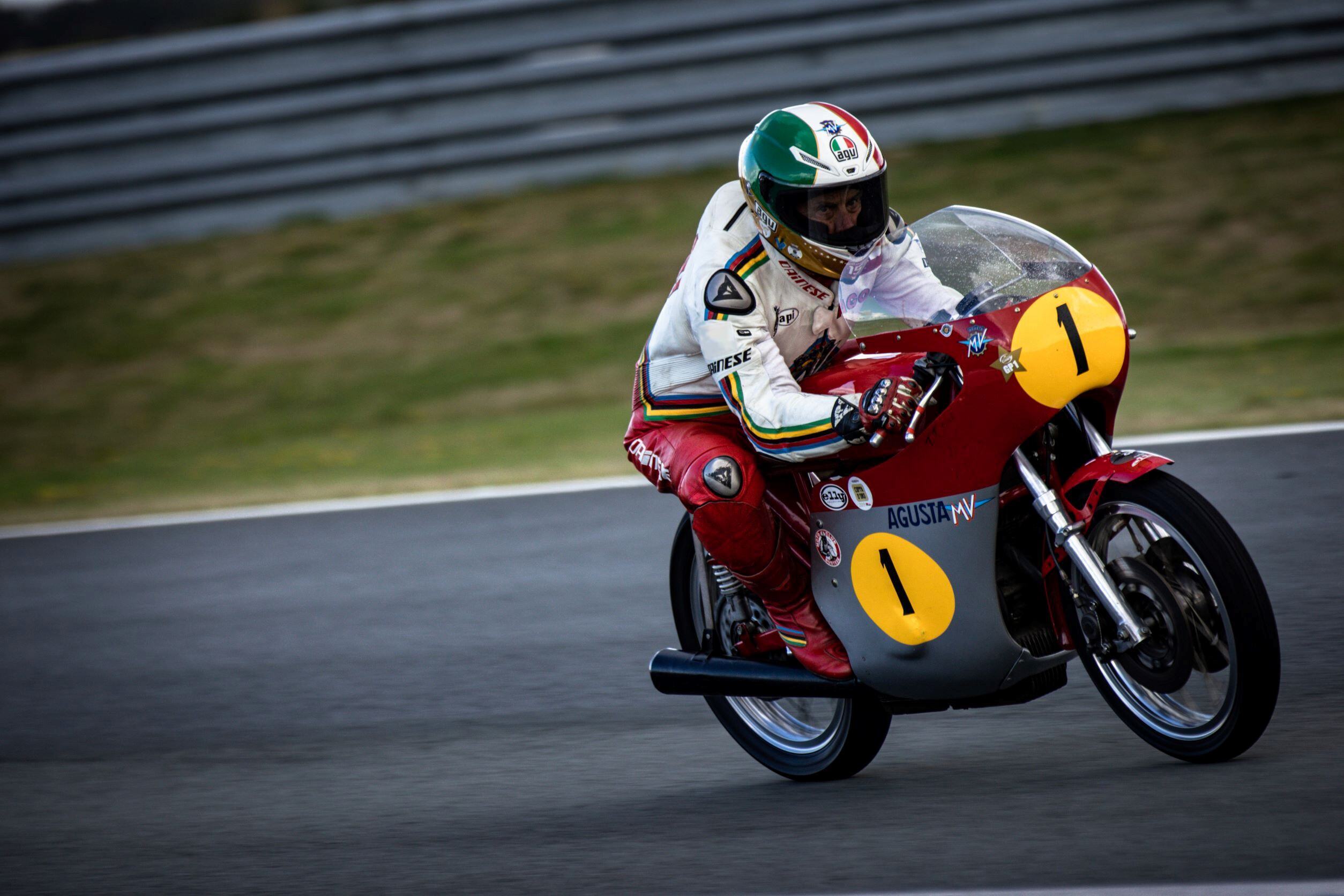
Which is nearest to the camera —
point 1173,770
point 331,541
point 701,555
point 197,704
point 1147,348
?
point 1173,770

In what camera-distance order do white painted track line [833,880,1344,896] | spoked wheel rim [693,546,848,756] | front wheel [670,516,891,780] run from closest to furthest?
1. white painted track line [833,880,1344,896]
2. front wheel [670,516,891,780]
3. spoked wheel rim [693,546,848,756]

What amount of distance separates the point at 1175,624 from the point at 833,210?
121 cm

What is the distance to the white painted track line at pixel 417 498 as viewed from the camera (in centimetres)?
738

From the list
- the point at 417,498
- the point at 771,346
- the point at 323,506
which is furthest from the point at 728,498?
the point at 323,506

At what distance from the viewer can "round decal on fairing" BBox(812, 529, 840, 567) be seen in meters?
3.94

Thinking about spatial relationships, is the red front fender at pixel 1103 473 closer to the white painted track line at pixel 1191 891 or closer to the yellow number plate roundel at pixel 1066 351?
the yellow number plate roundel at pixel 1066 351

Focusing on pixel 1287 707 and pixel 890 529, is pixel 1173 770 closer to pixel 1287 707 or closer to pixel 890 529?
pixel 1287 707

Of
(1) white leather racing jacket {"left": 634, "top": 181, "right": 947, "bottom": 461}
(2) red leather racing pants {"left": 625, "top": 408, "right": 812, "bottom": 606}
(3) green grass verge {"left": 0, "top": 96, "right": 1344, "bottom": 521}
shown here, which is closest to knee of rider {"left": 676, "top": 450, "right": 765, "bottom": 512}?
(2) red leather racing pants {"left": 625, "top": 408, "right": 812, "bottom": 606}

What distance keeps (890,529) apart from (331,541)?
4294 millimetres

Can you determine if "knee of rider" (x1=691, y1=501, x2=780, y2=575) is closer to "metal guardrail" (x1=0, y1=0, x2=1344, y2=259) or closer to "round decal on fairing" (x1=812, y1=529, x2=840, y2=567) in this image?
"round decal on fairing" (x1=812, y1=529, x2=840, y2=567)

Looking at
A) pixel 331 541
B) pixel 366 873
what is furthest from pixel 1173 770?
pixel 331 541

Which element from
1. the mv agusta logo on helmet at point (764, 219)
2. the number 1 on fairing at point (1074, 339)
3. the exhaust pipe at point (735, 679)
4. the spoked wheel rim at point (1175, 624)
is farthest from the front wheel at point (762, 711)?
the number 1 on fairing at point (1074, 339)

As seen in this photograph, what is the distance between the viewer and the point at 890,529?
12.5 feet

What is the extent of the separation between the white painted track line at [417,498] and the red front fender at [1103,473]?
12.6 ft
